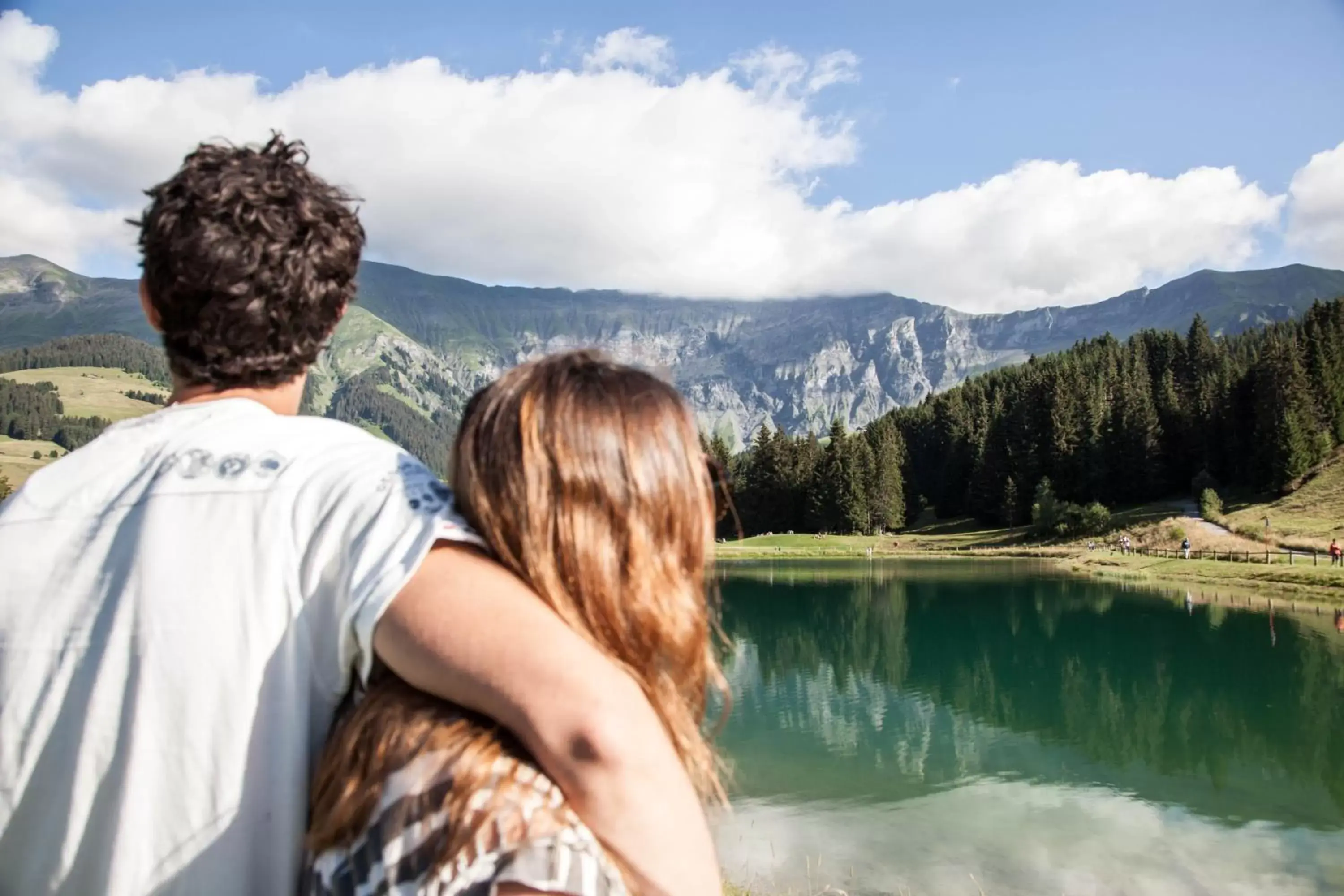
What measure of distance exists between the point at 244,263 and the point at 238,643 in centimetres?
70

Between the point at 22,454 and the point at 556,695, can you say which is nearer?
the point at 556,695

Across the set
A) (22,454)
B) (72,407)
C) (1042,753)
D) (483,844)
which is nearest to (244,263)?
(483,844)

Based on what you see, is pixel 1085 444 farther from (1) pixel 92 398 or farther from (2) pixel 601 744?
(1) pixel 92 398

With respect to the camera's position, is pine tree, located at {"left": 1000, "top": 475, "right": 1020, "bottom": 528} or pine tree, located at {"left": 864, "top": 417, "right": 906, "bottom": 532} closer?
pine tree, located at {"left": 1000, "top": 475, "right": 1020, "bottom": 528}

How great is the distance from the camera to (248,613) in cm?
151

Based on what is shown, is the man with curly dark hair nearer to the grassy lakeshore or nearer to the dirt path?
the grassy lakeshore

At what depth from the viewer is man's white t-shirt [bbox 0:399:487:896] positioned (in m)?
1.50

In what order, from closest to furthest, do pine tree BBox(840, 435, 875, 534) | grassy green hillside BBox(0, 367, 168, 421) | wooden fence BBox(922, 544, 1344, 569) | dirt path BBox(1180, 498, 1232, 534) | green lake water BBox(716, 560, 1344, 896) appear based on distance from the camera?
green lake water BBox(716, 560, 1344, 896)
wooden fence BBox(922, 544, 1344, 569)
dirt path BBox(1180, 498, 1232, 534)
pine tree BBox(840, 435, 875, 534)
grassy green hillside BBox(0, 367, 168, 421)

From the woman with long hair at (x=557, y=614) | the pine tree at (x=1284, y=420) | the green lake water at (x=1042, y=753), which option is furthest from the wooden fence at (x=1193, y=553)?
the woman with long hair at (x=557, y=614)

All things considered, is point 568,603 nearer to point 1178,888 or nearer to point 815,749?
point 1178,888

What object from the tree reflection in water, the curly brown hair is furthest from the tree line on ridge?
the curly brown hair

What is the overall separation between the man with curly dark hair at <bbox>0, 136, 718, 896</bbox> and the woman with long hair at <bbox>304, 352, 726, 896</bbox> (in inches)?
2.2

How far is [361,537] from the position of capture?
4.91ft

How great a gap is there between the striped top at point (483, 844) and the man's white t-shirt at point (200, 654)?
206 mm
